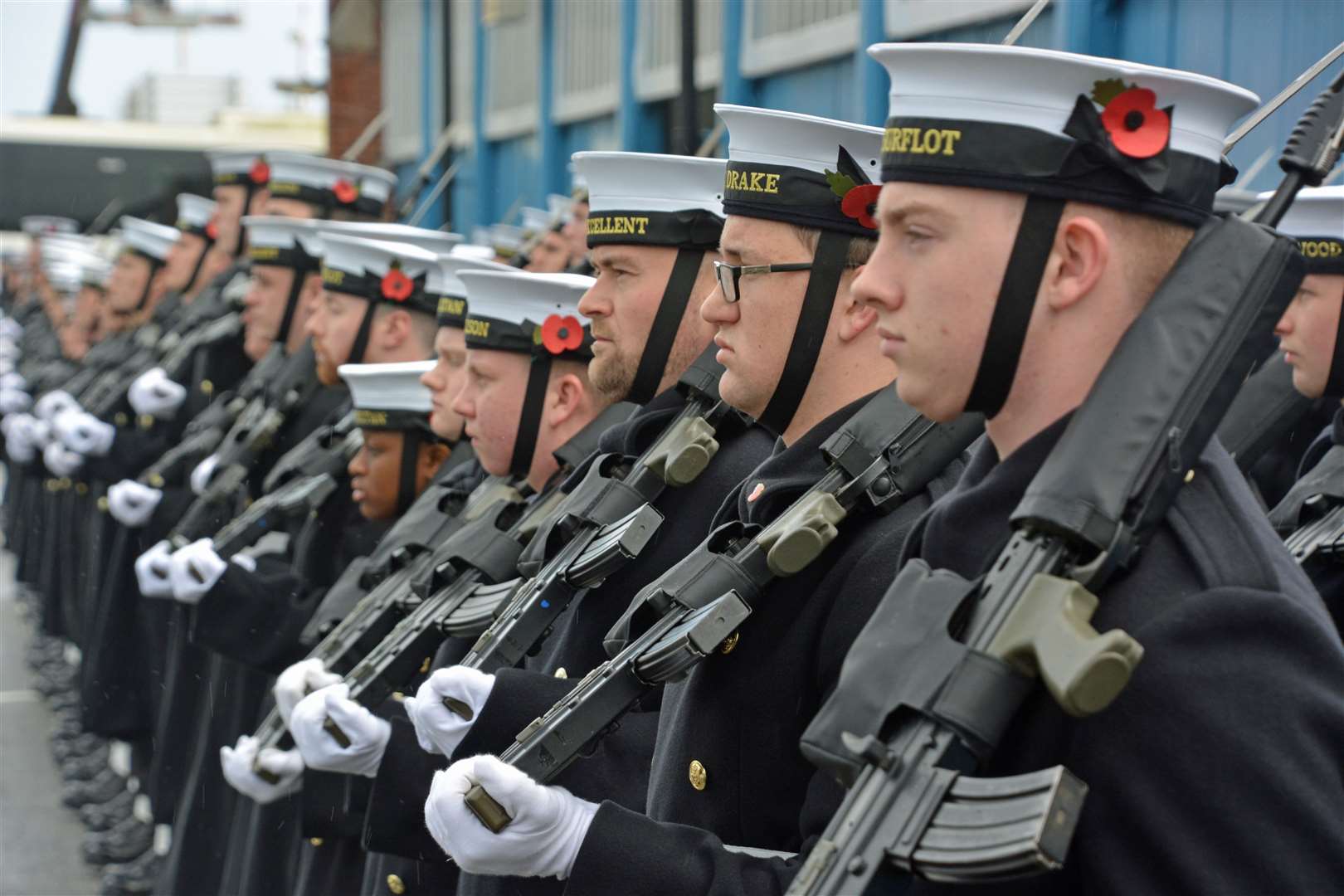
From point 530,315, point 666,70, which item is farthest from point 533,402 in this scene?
point 666,70

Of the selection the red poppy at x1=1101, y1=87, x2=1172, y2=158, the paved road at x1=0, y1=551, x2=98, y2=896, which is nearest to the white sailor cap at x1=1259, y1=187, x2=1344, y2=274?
the red poppy at x1=1101, y1=87, x2=1172, y2=158

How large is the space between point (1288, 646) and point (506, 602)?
1816 millimetres

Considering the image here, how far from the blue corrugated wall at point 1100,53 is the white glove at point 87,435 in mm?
3079

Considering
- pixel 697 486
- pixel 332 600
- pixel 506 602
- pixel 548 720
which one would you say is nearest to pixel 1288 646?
pixel 548 720

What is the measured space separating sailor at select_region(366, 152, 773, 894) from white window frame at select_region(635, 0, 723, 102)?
5.28 m

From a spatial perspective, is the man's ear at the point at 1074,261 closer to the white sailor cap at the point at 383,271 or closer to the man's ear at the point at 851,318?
the man's ear at the point at 851,318

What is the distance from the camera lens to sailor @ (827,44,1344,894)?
158cm

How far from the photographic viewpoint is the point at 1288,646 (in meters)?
1.63

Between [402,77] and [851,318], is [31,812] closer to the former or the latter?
[851,318]

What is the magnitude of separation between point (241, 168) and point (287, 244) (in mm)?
2125

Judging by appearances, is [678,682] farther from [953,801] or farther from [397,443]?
[397,443]

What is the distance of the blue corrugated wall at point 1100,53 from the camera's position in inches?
188

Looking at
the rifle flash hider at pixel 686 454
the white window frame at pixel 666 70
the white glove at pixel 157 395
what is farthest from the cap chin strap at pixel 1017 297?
the white window frame at pixel 666 70

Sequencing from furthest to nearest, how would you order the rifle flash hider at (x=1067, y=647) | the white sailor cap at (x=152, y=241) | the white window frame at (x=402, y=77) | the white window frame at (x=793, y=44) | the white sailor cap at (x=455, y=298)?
1. the white window frame at (x=402, y=77)
2. the white sailor cap at (x=152, y=241)
3. the white window frame at (x=793, y=44)
4. the white sailor cap at (x=455, y=298)
5. the rifle flash hider at (x=1067, y=647)
